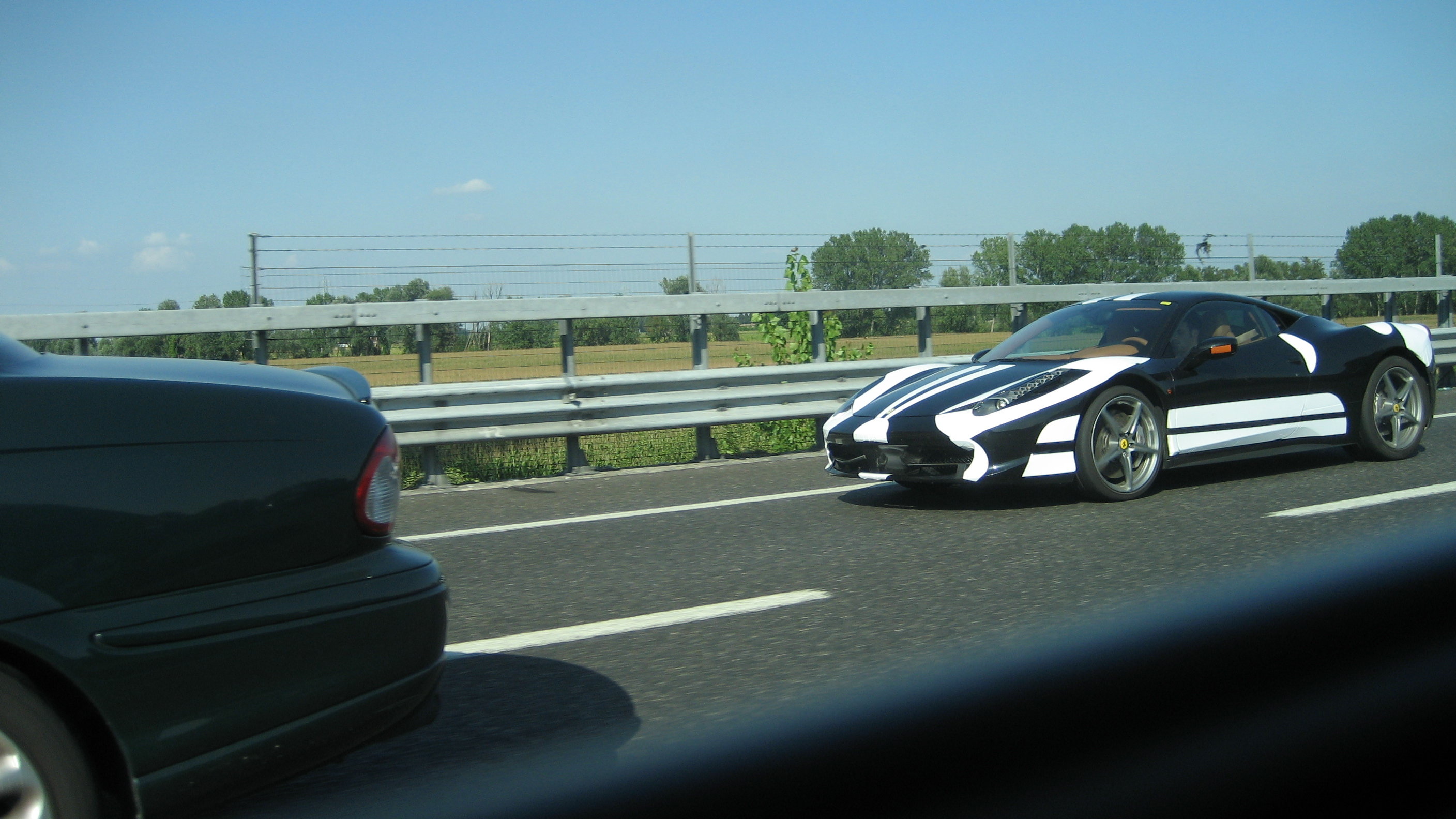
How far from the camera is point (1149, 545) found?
5234 mm

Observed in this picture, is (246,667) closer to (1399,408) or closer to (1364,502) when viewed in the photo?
(1364,502)

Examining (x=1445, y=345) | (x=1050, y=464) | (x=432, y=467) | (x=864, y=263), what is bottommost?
(x=432, y=467)

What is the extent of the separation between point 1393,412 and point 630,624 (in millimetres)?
5859

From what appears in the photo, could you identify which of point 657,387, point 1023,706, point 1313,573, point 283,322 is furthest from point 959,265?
point 1023,706

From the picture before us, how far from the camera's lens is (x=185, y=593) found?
218 centimetres

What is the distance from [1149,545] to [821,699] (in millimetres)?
2591

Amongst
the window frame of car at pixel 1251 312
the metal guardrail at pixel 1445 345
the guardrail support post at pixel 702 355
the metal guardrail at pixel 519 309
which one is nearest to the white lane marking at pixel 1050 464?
the window frame of car at pixel 1251 312

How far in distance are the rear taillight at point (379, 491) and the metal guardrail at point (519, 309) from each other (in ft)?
19.2

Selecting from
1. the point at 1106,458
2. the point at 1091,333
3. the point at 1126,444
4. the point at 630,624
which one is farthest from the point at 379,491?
the point at 1091,333

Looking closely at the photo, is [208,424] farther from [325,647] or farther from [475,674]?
[475,674]

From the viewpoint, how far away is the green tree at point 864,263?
11344 mm

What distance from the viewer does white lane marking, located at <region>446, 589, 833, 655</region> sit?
4.02 metres

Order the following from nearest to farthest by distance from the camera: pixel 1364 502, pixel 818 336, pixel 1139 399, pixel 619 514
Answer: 1. pixel 1364 502
2. pixel 1139 399
3. pixel 619 514
4. pixel 818 336

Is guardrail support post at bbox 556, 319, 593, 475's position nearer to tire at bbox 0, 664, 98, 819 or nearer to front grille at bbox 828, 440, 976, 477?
front grille at bbox 828, 440, 976, 477
